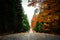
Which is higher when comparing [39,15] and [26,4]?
[26,4]

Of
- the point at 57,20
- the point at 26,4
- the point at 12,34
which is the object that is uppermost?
the point at 26,4

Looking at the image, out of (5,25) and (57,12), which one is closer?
(57,12)

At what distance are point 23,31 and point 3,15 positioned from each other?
429 millimetres

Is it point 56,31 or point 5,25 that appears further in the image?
point 5,25

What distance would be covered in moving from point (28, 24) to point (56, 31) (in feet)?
1.57

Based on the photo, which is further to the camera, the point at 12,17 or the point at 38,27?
the point at 12,17

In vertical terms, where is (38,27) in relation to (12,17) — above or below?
below

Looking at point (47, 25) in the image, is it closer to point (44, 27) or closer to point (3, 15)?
point (44, 27)

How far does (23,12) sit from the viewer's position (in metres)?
2.98

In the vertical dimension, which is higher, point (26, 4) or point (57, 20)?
point (26, 4)

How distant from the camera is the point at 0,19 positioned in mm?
3002

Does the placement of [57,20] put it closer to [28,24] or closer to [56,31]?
[56,31]

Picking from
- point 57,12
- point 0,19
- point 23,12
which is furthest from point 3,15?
point 57,12

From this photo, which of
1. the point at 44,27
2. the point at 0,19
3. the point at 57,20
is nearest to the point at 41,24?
the point at 44,27
